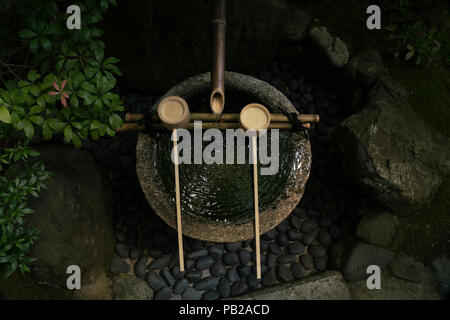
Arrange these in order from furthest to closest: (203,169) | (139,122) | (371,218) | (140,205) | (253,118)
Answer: (140,205) → (371,218) → (203,169) → (139,122) → (253,118)

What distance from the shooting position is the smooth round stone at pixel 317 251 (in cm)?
316

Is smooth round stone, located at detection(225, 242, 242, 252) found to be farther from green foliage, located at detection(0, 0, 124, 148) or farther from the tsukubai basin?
green foliage, located at detection(0, 0, 124, 148)

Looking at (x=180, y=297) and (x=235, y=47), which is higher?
(x=235, y=47)

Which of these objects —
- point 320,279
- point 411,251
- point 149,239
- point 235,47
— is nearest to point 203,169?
point 149,239

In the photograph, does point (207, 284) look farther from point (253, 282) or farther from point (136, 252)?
point (136, 252)

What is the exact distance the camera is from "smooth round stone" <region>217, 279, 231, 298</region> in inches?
119

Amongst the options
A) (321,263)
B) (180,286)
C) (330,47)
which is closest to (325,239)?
(321,263)

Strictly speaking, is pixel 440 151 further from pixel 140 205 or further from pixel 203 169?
pixel 140 205

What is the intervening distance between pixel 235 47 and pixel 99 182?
180 centimetres

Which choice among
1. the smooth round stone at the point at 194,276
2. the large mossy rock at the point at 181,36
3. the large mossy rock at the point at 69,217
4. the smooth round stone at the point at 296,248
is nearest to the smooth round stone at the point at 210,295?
the smooth round stone at the point at 194,276

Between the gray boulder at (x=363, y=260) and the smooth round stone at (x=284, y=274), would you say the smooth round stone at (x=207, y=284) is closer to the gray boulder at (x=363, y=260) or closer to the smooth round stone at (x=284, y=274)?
the smooth round stone at (x=284, y=274)

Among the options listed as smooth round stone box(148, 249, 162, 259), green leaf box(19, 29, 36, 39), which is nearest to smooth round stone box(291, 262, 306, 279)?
smooth round stone box(148, 249, 162, 259)

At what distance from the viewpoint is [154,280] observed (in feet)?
9.96

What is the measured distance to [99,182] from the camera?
2.92 metres
